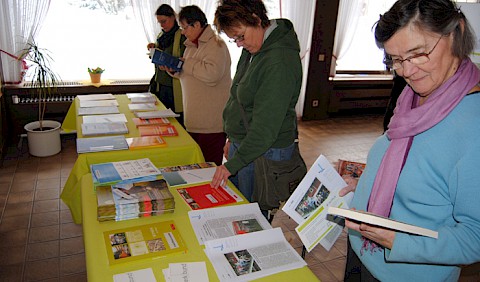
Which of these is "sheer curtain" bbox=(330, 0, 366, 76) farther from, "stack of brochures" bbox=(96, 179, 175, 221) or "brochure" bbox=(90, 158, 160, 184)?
"stack of brochures" bbox=(96, 179, 175, 221)

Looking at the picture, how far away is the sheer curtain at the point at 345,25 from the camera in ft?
16.2

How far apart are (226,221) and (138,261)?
0.34m

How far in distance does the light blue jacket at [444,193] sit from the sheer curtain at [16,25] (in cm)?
402

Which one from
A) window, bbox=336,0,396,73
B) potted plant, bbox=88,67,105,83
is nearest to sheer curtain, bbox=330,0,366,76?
window, bbox=336,0,396,73

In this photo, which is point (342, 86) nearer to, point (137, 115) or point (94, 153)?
point (137, 115)

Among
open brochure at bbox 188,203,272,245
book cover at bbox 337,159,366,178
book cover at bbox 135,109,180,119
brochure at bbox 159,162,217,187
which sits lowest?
open brochure at bbox 188,203,272,245

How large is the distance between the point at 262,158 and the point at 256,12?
1.95 ft

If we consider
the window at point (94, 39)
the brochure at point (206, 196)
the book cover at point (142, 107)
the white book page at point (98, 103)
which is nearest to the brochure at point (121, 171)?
the brochure at point (206, 196)

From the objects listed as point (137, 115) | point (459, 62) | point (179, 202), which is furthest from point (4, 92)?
point (459, 62)

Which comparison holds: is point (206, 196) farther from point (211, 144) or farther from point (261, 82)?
point (211, 144)

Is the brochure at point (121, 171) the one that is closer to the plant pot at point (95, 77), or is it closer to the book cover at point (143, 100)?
the book cover at point (143, 100)

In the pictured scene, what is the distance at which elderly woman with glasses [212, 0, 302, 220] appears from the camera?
1.36 metres

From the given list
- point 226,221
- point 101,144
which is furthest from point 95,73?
point 226,221

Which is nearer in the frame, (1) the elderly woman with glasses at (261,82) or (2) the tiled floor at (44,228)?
(1) the elderly woman with glasses at (261,82)
